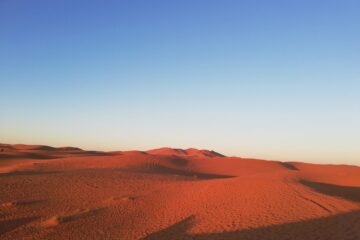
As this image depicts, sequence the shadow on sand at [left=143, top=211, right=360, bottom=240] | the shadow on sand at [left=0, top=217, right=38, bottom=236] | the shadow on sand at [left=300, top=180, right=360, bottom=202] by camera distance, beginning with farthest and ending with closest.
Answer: the shadow on sand at [left=300, top=180, right=360, bottom=202]
the shadow on sand at [left=0, top=217, right=38, bottom=236]
the shadow on sand at [left=143, top=211, right=360, bottom=240]

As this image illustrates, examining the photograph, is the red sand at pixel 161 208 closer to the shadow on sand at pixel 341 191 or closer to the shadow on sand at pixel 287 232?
the shadow on sand at pixel 287 232

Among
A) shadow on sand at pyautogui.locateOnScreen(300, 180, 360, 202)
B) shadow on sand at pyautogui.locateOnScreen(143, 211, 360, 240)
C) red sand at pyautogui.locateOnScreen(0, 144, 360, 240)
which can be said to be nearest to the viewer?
shadow on sand at pyautogui.locateOnScreen(143, 211, 360, 240)

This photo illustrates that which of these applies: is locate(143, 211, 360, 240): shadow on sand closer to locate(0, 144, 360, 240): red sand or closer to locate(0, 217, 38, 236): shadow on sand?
locate(0, 144, 360, 240): red sand

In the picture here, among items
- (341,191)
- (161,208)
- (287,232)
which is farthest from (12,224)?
(341,191)

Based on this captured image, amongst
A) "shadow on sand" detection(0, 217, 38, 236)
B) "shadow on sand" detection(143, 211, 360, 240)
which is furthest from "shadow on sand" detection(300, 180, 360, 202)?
"shadow on sand" detection(0, 217, 38, 236)

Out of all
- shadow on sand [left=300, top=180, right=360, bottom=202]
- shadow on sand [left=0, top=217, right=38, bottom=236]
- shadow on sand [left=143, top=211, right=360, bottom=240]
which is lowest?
shadow on sand [left=0, top=217, right=38, bottom=236]

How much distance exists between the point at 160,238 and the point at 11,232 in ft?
18.8

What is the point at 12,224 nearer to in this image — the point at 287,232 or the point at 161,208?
the point at 161,208

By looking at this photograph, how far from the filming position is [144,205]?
19.1 metres

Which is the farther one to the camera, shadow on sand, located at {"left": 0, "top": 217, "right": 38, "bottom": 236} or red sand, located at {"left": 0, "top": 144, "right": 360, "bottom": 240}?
shadow on sand, located at {"left": 0, "top": 217, "right": 38, "bottom": 236}

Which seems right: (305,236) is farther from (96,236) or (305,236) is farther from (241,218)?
(96,236)

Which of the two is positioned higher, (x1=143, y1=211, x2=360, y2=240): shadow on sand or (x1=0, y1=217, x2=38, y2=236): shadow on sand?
(x1=143, y1=211, x2=360, y2=240): shadow on sand

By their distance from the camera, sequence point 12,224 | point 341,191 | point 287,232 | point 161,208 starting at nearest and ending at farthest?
point 287,232, point 12,224, point 161,208, point 341,191

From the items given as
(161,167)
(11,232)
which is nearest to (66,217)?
(11,232)
